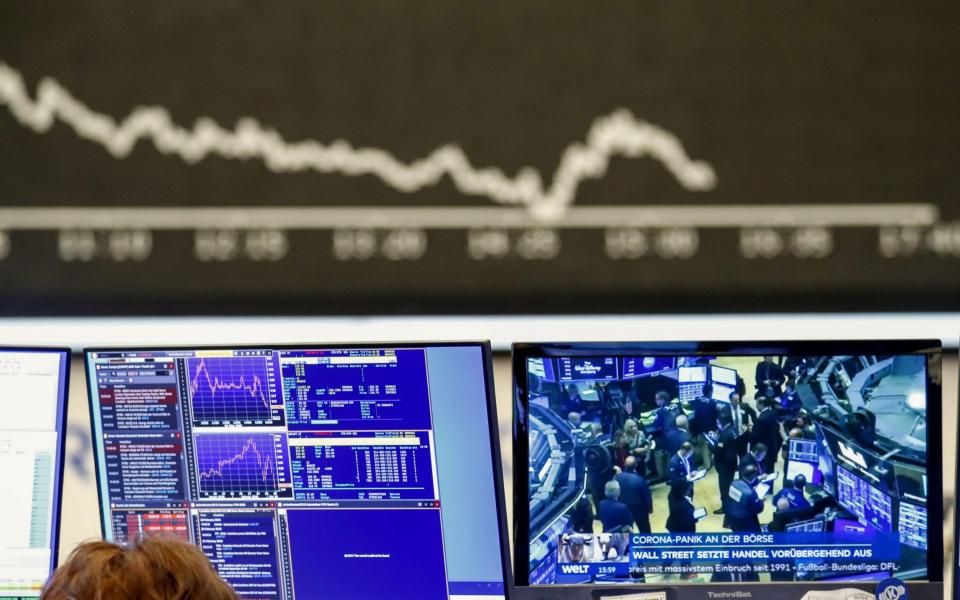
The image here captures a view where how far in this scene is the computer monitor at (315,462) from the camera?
1.53 m

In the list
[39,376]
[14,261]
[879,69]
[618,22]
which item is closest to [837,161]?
[879,69]

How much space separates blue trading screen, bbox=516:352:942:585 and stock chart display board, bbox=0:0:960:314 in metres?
1.36

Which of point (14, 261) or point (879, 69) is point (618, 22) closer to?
point (879, 69)

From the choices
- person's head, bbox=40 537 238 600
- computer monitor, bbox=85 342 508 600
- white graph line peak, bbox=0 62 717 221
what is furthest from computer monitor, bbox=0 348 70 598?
white graph line peak, bbox=0 62 717 221

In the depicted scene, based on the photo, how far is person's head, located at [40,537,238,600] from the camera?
88 cm

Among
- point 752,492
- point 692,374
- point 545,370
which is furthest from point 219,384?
point 752,492

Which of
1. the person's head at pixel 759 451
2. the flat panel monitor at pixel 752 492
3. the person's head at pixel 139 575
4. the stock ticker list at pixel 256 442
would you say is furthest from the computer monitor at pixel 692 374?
the person's head at pixel 139 575

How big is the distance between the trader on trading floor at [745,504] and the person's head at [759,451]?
2 cm

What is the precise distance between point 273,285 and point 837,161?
166 centimetres

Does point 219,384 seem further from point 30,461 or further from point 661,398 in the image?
point 661,398

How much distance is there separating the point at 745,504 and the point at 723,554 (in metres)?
0.08

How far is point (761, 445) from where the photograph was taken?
148cm

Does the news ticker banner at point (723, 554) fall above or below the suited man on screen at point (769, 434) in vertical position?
below

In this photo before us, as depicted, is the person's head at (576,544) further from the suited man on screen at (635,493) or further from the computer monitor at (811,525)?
the computer monitor at (811,525)
